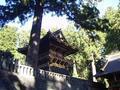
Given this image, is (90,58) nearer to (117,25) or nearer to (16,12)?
(117,25)

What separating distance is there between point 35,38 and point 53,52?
8.18 m

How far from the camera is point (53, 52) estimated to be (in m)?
28.1

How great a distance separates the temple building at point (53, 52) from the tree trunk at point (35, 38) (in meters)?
6.07

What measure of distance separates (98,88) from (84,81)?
1.70 m

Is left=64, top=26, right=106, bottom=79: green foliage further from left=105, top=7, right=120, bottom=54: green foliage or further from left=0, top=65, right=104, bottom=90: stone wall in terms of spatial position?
left=0, top=65, right=104, bottom=90: stone wall

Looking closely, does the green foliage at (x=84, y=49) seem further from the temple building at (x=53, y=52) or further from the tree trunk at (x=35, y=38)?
the tree trunk at (x=35, y=38)

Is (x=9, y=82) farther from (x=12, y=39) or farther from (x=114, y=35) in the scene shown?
(x=12, y=39)

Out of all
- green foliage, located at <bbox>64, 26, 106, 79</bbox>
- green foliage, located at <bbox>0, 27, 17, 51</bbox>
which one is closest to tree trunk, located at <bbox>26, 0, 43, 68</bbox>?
green foliage, located at <bbox>64, 26, 106, 79</bbox>

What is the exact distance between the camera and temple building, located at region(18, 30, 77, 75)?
27.2 metres

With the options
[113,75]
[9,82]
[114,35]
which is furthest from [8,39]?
[9,82]

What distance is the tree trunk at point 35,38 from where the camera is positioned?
19.1m

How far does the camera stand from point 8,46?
49344 mm

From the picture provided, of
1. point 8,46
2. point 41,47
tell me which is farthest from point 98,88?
point 8,46

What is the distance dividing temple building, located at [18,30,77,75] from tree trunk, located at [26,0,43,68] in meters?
6.07
